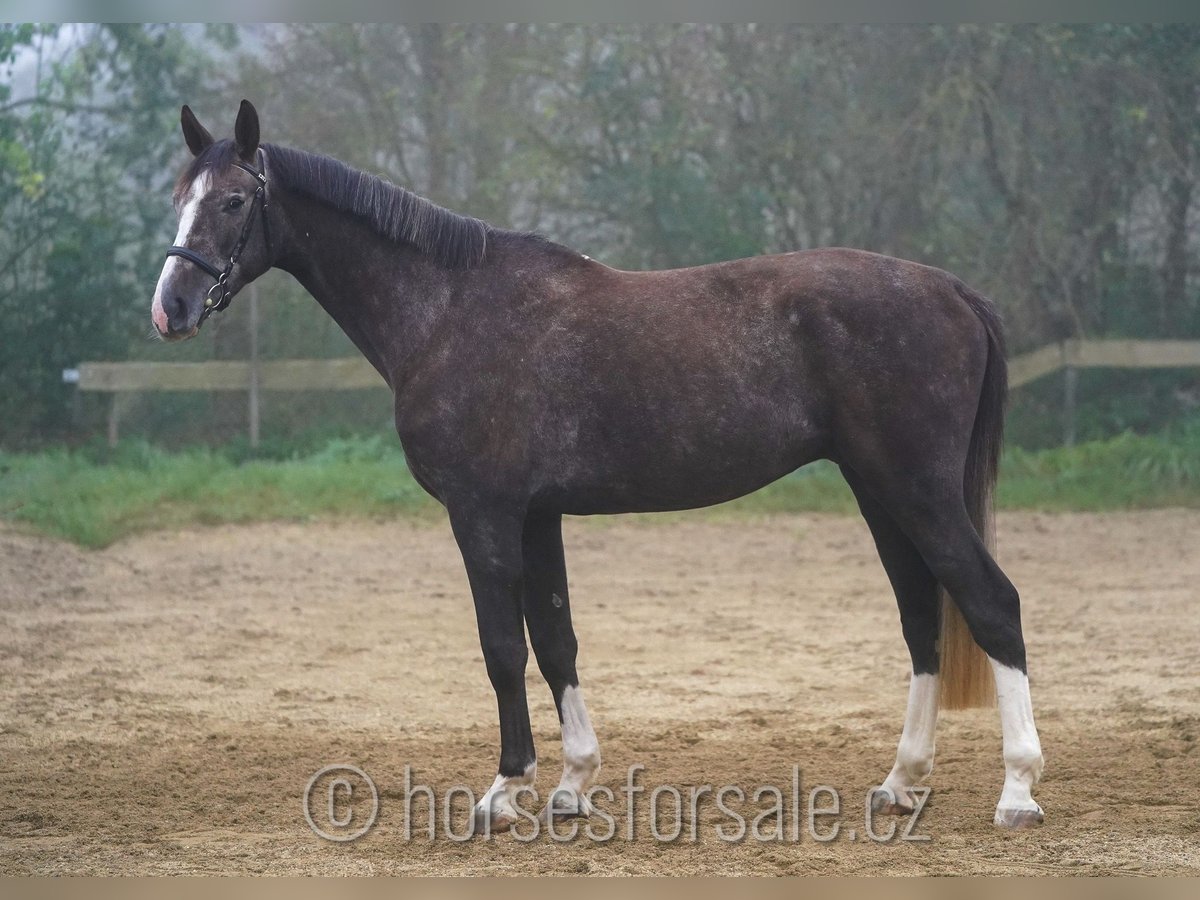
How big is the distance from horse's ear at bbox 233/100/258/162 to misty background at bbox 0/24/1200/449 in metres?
8.12

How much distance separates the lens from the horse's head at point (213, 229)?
3.90m

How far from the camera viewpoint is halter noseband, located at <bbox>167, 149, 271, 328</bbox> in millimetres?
3934

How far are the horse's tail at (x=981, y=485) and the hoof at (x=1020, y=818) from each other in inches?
15.9

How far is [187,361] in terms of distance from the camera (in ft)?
38.9

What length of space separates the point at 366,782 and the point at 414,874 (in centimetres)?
113

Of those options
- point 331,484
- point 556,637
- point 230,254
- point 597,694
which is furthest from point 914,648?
point 331,484

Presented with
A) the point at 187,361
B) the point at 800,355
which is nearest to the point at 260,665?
the point at 800,355

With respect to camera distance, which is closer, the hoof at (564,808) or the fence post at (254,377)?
the hoof at (564,808)

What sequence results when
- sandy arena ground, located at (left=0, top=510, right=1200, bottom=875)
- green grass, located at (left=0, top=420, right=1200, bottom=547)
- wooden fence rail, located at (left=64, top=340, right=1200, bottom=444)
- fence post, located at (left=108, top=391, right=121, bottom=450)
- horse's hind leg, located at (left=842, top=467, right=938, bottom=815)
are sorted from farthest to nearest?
wooden fence rail, located at (left=64, top=340, right=1200, bottom=444) < fence post, located at (left=108, top=391, right=121, bottom=450) < green grass, located at (left=0, top=420, right=1200, bottom=547) < horse's hind leg, located at (left=842, top=467, right=938, bottom=815) < sandy arena ground, located at (left=0, top=510, right=1200, bottom=875)

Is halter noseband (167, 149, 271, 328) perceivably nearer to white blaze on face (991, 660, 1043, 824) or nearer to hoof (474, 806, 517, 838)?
hoof (474, 806, 517, 838)

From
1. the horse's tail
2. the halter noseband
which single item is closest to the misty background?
the halter noseband

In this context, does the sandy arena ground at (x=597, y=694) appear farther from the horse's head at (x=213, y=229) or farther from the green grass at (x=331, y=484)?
the horse's head at (x=213, y=229)

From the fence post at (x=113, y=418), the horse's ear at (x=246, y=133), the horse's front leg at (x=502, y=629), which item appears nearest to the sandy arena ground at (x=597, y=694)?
the horse's front leg at (x=502, y=629)

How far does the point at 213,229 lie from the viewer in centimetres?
399
